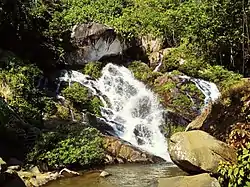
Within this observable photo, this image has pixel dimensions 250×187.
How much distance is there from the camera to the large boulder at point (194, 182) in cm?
827

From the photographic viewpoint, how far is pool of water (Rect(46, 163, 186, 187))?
12009 millimetres

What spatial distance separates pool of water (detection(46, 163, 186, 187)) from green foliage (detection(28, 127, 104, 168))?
0.79 m

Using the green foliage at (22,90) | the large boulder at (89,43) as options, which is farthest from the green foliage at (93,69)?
the green foliage at (22,90)

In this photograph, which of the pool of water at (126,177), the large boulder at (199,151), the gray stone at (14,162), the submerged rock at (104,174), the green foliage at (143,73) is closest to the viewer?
the large boulder at (199,151)

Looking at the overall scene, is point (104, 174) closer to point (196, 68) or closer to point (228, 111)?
point (228, 111)

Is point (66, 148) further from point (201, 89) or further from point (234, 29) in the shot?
point (234, 29)

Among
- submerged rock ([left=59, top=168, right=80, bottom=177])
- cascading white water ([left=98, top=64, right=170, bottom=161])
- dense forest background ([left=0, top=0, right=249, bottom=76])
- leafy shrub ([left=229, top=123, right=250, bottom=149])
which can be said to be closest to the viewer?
leafy shrub ([left=229, top=123, right=250, bottom=149])

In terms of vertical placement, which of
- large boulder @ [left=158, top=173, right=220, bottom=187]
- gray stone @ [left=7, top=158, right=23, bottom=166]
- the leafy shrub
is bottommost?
gray stone @ [left=7, top=158, right=23, bottom=166]

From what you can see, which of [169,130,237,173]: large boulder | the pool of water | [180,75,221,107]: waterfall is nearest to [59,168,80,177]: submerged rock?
the pool of water

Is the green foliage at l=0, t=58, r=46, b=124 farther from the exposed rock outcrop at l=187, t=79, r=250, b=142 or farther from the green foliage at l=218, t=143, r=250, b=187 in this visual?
the green foliage at l=218, t=143, r=250, b=187

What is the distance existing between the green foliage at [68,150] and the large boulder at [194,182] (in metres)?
5.66

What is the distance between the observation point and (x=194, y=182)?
8531 millimetres

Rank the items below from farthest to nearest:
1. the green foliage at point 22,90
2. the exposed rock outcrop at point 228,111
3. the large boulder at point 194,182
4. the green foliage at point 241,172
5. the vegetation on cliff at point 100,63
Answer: the green foliage at point 22,90
the vegetation on cliff at point 100,63
the exposed rock outcrop at point 228,111
the large boulder at point 194,182
the green foliage at point 241,172

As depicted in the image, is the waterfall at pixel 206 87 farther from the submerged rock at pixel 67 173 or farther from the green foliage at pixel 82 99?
the submerged rock at pixel 67 173
